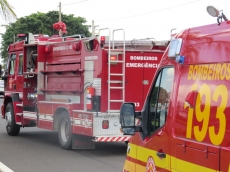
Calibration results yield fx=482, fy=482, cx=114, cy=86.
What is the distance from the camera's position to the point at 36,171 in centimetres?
931

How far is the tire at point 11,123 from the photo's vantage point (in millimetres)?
14969

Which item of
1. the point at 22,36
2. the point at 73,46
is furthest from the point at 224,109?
the point at 22,36

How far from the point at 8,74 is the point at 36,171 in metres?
6.84

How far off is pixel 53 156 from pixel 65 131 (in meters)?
1.09

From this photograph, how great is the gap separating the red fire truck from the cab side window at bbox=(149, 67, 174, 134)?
19.5ft

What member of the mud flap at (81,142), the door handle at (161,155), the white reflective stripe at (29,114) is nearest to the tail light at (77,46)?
the mud flap at (81,142)

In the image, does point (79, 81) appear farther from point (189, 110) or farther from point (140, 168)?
point (189, 110)

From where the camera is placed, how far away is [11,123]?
15.1m

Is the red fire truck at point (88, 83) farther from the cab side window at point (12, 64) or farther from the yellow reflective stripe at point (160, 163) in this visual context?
the yellow reflective stripe at point (160, 163)

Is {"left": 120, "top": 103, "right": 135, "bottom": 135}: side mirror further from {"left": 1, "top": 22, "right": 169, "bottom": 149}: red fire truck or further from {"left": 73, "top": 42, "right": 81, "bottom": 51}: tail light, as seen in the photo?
{"left": 73, "top": 42, "right": 81, "bottom": 51}: tail light

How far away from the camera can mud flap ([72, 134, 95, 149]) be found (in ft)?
38.3

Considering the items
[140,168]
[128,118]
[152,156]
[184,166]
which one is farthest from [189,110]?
[140,168]

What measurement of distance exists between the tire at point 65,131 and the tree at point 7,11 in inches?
107

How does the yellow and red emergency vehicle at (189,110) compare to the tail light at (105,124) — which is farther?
the tail light at (105,124)
